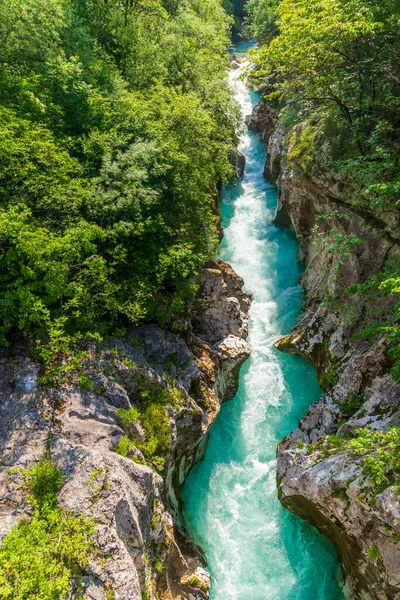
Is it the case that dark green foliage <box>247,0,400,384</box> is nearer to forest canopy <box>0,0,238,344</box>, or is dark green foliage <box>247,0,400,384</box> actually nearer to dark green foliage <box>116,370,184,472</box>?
forest canopy <box>0,0,238,344</box>

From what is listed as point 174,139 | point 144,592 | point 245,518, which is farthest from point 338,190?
point 144,592

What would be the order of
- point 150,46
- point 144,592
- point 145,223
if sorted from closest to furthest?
1. point 144,592
2. point 145,223
3. point 150,46

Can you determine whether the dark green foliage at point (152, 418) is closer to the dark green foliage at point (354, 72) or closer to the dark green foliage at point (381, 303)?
the dark green foliage at point (381, 303)

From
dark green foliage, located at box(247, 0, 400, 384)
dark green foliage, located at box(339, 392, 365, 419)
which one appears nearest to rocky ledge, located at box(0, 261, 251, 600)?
dark green foliage, located at box(339, 392, 365, 419)

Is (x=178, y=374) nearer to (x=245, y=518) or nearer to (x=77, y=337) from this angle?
(x=77, y=337)

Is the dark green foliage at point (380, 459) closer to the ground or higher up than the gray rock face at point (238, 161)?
closer to the ground

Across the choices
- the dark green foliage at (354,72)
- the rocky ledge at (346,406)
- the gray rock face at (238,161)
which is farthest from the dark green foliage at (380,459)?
the gray rock face at (238,161)

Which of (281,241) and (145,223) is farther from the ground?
(145,223)
